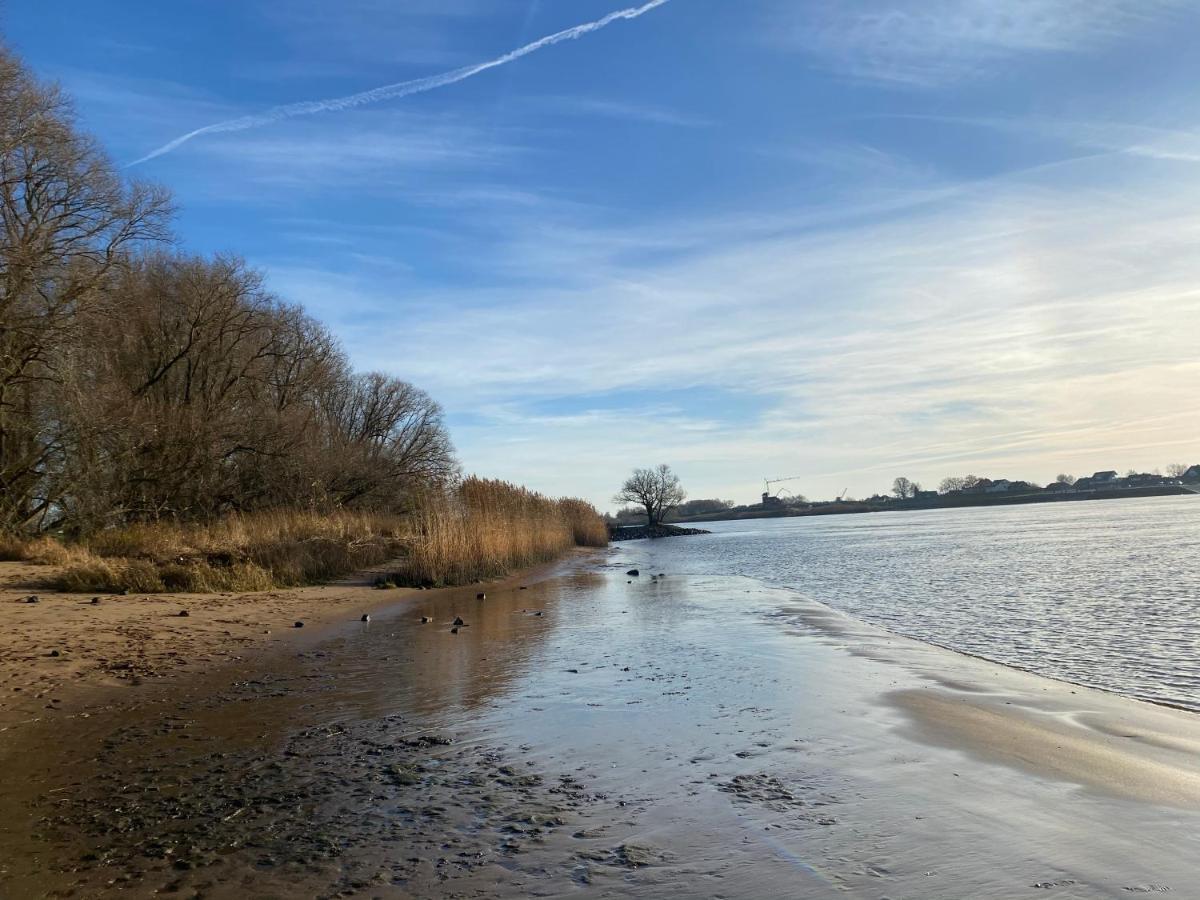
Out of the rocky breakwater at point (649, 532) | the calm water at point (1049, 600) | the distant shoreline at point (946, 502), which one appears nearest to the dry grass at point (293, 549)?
the calm water at point (1049, 600)

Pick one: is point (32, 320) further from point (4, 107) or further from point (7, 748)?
point (7, 748)

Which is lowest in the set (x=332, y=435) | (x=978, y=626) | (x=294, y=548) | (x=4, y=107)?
(x=978, y=626)

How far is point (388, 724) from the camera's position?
6.82 metres

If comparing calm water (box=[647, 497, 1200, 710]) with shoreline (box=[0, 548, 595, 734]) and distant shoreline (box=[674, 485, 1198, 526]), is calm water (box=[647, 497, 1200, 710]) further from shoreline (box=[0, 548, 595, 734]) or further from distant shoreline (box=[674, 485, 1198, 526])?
distant shoreline (box=[674, 485, 1198, 526])

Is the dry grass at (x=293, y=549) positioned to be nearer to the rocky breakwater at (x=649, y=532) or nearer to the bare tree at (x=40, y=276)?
the bare tree at (x=40, y=276)

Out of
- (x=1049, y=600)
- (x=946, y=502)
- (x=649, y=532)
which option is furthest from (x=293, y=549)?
(x=946, y=502)

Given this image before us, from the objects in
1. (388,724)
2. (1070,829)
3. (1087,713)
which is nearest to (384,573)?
(388,724)

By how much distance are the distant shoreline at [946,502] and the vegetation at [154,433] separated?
10999cm

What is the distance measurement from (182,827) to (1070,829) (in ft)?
15.9

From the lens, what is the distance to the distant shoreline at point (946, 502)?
12800 cm

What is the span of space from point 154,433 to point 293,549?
7091 millimetres

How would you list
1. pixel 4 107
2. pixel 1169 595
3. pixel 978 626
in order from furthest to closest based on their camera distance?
pixel 4 107, pixel 1169 595, pixel 978 626

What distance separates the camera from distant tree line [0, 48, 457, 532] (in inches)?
768

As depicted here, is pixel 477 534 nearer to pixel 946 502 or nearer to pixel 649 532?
pixel 649 532
